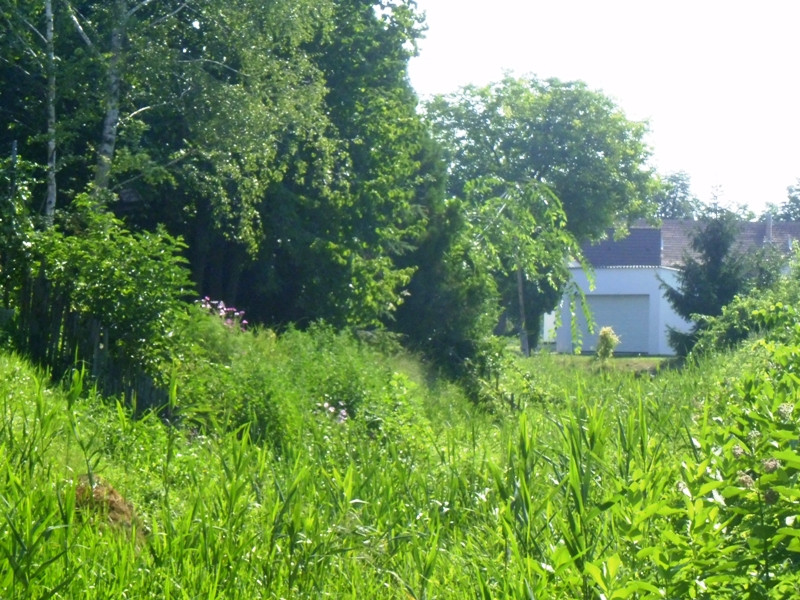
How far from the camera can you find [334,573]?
17.3 feet

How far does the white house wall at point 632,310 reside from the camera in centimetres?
5531

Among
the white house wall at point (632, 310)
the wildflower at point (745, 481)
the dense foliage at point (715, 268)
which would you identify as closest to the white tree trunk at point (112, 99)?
the wildflower at point (745, 481)

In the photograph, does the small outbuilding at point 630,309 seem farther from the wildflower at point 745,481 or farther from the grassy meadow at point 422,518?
the wildflower at point 745,481

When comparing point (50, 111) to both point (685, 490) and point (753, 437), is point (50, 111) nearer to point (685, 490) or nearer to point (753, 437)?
point (753, 437)

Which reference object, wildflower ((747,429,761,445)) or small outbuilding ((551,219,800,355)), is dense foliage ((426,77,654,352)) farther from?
wildflower ((747,429,761,445))

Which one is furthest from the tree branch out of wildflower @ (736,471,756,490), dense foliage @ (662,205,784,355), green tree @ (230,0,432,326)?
dense foliage @ (662,205,784,355)

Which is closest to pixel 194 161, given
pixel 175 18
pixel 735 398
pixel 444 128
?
pixel 175 18

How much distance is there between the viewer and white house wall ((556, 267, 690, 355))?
55.3 m

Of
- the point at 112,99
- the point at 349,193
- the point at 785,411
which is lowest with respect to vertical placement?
the point at 785,411

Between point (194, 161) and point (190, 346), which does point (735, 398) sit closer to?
point (190, 346)

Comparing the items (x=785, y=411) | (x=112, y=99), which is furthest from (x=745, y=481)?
(x=112, y=99)

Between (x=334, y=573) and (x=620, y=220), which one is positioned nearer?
(x=334, y=573)

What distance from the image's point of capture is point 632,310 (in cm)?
5662

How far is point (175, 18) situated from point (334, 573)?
1272 centimetres
